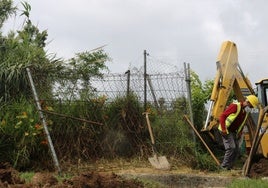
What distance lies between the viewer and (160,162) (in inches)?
456

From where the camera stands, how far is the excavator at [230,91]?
40.9ft

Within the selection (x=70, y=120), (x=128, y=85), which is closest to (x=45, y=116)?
(x=70, y=120)

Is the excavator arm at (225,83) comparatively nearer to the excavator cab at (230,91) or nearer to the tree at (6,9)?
the excavator cab at (230,91)

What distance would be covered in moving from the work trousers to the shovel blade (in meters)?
1.42

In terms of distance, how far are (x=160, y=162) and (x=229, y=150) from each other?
1.72 meters

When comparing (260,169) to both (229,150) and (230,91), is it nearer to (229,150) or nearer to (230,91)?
(229,150)

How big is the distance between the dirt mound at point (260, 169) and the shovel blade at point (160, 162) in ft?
6.24

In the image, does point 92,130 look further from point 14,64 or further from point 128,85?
point 14,64

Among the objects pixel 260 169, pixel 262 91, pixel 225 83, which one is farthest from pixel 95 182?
pixel 225 83

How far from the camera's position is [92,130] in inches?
479

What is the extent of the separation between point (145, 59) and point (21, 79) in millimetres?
3145

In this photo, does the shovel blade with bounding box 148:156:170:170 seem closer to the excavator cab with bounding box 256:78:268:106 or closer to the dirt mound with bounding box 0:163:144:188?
the excavator cab with bounding box 256:78:268:106

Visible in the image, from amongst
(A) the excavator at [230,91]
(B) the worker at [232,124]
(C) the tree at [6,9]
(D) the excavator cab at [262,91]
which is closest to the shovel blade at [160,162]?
(B) the worker at [232,124]

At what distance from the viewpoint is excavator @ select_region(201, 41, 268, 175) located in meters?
12.5
